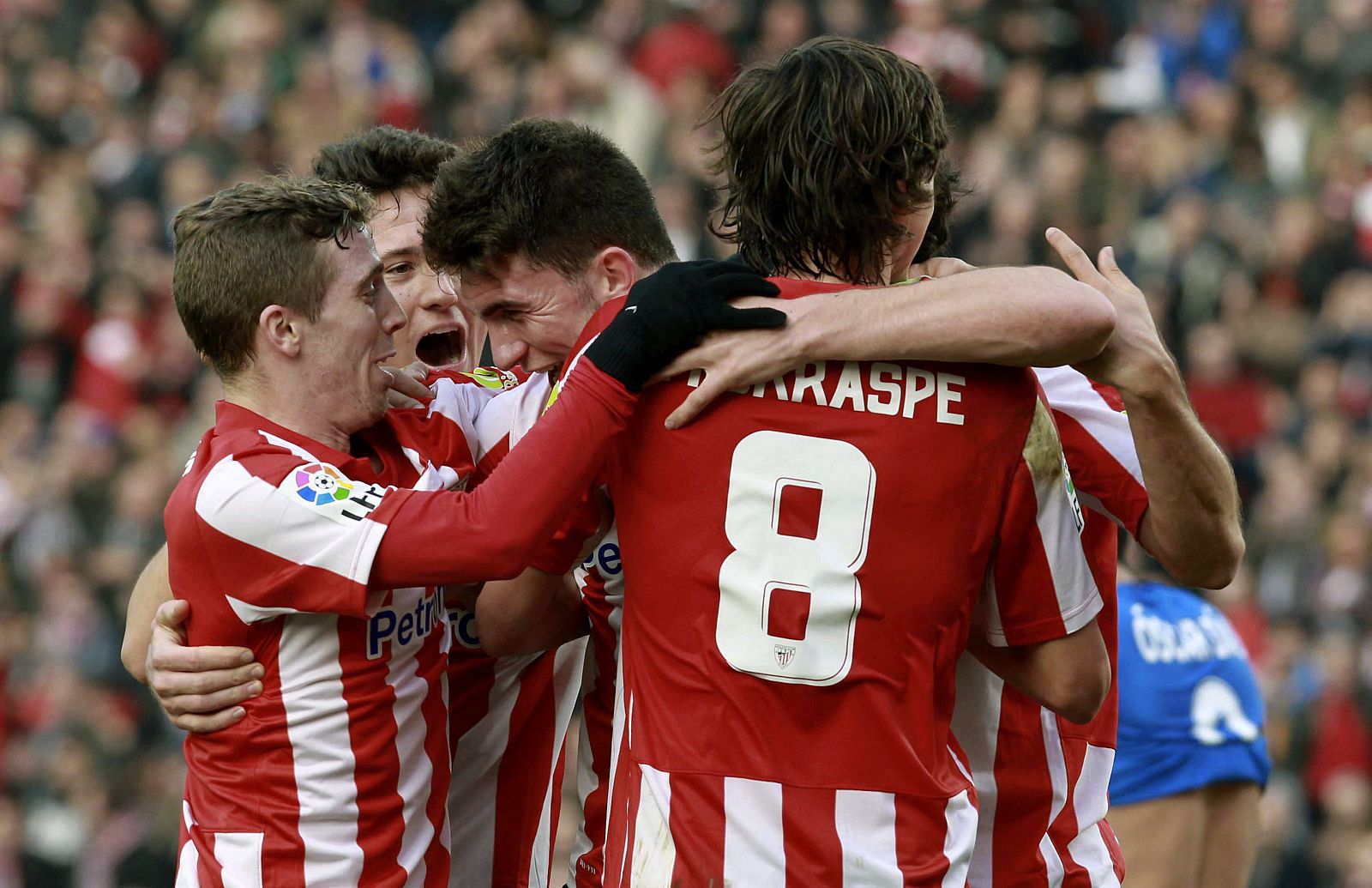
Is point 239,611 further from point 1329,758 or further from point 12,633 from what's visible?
point 12,633

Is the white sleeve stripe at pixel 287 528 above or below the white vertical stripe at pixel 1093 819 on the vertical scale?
above

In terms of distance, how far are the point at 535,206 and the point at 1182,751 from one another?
110 inches

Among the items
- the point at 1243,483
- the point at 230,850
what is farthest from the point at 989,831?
the point at 1243,483

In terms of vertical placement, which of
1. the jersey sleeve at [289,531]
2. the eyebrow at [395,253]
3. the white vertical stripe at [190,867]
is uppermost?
the eyebrow at [395,253]

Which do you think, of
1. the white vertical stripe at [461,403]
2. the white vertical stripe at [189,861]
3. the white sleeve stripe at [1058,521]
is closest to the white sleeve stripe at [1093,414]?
the white sleeve stripe at [1058,521]

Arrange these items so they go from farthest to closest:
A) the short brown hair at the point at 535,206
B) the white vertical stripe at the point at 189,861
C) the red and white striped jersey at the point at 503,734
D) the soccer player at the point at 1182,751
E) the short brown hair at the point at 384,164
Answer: the soccer player at the point at 1182,751, the short brown hair at the point at 384,164, the red and white striped jersey at the point at 503,734, the short brown hair at the point at 535,206, the white vertical stripe at the point at 189,861

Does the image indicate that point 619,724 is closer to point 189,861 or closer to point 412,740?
point 412,740

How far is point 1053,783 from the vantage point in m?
3.05

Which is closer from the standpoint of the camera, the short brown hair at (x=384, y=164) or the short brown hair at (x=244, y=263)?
the short brown hair at (x=244, y=263)

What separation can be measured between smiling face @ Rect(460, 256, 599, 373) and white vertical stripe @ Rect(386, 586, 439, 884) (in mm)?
512

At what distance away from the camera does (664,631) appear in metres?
2.56

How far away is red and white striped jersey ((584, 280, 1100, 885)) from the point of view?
8.00 feet

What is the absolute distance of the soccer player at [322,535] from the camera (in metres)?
2.61

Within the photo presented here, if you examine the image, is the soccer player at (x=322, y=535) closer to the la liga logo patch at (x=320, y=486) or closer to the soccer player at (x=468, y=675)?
the la liga logo patch at (x=320, y=486)
